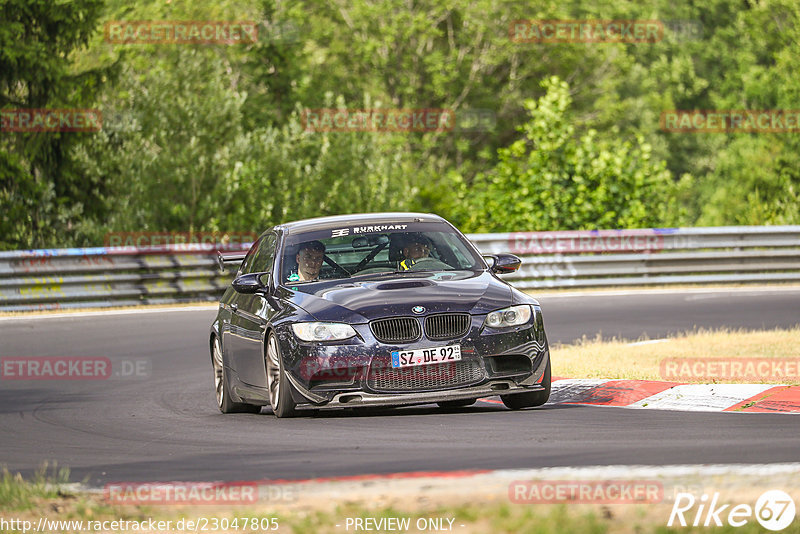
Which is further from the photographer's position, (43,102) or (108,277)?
(43,102)

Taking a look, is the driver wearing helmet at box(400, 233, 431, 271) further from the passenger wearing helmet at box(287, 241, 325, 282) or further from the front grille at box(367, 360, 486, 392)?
the front grille at box(367, 360, 486, 392)

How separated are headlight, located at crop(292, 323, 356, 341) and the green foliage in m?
19.2

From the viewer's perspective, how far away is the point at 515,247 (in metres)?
24.0

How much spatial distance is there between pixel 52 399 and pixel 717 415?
6.31 meters

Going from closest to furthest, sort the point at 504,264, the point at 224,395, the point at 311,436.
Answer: the point at 311,436 → the point at 504,264 → the point at 224,395

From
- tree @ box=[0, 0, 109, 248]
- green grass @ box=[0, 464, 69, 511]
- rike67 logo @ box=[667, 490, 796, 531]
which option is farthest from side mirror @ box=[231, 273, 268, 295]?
tree @ box=[0, 0, 109, 248]

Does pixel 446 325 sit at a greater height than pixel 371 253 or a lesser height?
lesser

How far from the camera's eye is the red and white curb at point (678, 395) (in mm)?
9555

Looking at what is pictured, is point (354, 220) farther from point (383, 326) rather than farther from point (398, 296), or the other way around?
point (383, 326)

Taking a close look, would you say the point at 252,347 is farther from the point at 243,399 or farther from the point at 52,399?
the point at 52,399

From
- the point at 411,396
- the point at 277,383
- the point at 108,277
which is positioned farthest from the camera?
the point at 108,277

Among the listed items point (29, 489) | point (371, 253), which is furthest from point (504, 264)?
point (29, 489)

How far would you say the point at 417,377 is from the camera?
9273 mm

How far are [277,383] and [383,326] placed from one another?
1036 mm
